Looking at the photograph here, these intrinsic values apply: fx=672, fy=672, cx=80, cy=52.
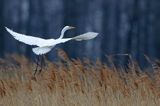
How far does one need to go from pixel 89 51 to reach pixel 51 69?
2384cm

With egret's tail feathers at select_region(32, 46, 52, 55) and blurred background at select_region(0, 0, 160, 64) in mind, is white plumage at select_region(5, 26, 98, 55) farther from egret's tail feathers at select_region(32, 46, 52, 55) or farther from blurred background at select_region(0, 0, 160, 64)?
blurred background at select_region(0, 0, 160, 64)

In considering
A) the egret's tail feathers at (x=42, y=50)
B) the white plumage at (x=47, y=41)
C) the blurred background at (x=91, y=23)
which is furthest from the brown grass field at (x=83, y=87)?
the blurred background at (x=91, y=23)

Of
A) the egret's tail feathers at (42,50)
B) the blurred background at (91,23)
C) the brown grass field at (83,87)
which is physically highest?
the egret's tail feathers at (42,50)

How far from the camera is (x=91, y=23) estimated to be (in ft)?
107

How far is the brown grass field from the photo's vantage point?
6.34 metres

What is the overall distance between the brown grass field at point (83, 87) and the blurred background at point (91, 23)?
22405 millimetres

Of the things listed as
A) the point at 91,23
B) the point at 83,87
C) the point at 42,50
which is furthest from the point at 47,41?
the point at 91,23

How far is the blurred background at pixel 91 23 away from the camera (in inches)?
1205

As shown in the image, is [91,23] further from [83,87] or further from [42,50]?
[42,50]

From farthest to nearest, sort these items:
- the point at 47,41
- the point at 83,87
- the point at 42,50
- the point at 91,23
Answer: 1. the point at 91,23
2. the point at 83,87
3. the point at 47,41
4. the point at 42,50

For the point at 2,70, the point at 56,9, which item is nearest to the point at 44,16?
the point at 56,9

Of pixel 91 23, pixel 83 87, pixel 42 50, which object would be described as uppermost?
pixel 42 50

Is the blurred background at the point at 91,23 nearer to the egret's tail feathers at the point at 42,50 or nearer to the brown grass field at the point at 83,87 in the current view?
the brown grass field at the point at 83,87

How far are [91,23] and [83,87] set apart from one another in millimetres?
25992
